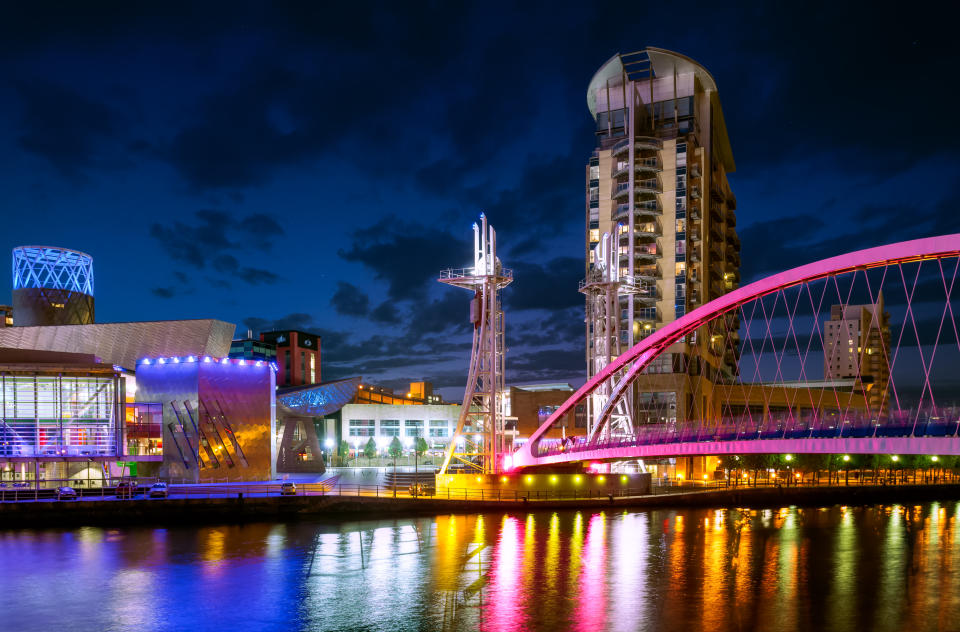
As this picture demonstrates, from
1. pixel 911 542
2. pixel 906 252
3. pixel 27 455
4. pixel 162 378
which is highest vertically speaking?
pixel 906 252

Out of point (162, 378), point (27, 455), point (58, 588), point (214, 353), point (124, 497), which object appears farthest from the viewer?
point (214, 353)

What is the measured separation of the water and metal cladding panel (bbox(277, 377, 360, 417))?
2595cm

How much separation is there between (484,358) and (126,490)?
2142 centimetres

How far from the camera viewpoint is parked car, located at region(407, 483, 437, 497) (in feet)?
158

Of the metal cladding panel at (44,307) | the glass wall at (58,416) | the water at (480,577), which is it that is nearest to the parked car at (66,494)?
the water at (480,577)

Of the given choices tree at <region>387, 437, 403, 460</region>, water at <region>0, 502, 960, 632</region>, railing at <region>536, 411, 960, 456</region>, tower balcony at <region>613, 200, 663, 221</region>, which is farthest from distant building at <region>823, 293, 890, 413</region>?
water at <region>0, 502, 960, 632</region>

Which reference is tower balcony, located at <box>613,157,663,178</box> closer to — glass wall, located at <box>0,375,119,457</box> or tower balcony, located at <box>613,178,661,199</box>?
tower balcony, located at <box>613,178,661,199</box>

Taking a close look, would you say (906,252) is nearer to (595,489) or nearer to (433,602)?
(433,602)

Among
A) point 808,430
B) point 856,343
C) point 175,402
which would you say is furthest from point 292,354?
point 808,430

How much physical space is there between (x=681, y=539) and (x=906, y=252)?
1542cm

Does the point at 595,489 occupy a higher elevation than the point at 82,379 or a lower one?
Result: lower

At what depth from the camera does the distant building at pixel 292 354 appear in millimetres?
168375

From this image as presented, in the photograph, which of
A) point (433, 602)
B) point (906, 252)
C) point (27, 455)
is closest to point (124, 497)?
point (27, 455)

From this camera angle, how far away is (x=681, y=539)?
38.7m
